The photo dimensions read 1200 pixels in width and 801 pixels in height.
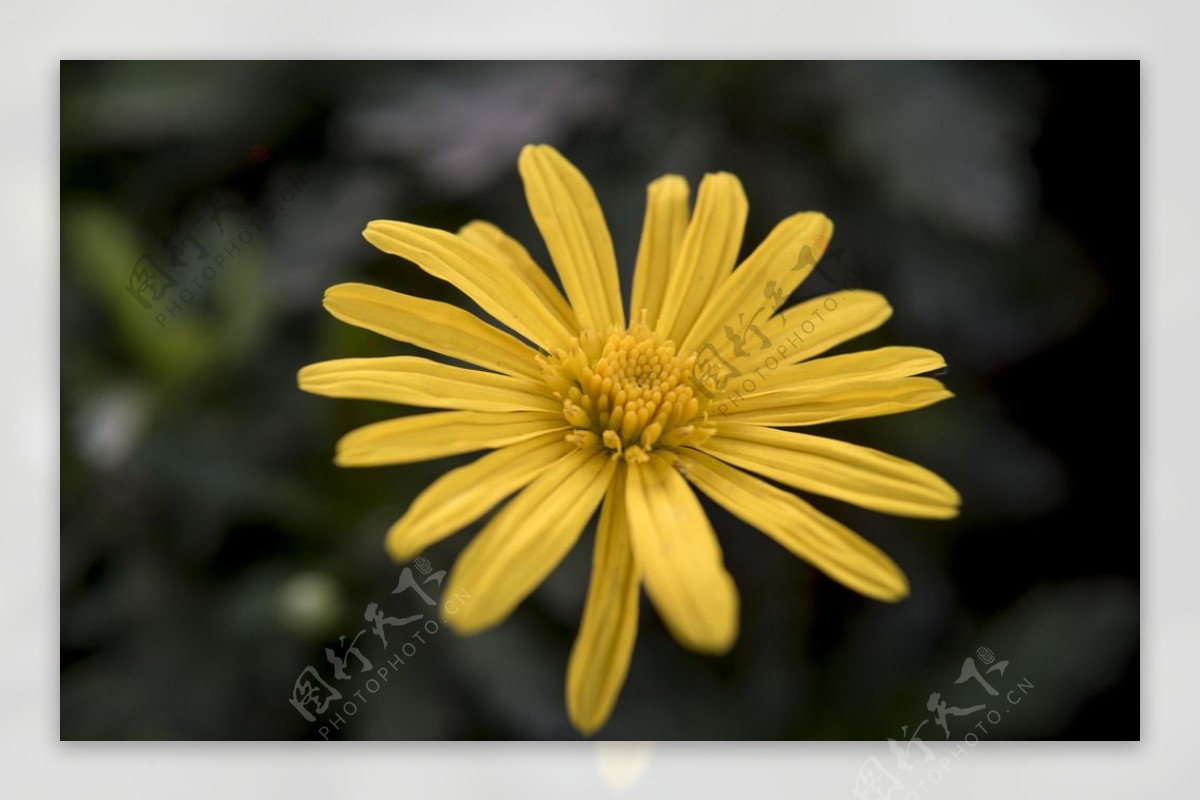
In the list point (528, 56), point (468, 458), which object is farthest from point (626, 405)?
point (528, 56)

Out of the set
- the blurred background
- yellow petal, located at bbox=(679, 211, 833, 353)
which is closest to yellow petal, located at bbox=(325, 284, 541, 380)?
yellow petal, located at bbox=(679, 211, 833, 353)

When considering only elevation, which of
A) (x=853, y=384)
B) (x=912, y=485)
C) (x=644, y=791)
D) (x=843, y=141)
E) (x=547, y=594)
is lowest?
(x=644, y=791)

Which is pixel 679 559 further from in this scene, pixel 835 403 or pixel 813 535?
pixel 835 403

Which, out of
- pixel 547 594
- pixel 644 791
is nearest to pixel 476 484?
pixel 547 594

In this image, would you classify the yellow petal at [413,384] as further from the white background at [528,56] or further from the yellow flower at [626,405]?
the white background at [528,56]

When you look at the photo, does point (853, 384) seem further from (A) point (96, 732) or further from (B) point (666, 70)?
(A) point (96, 732)

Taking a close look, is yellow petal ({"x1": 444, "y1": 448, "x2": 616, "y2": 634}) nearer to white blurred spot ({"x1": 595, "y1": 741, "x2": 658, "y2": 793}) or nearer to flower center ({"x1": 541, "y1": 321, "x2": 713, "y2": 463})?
flower center ({"x1": 541, "y1": 321, "x2": 713, "y2": 463})
